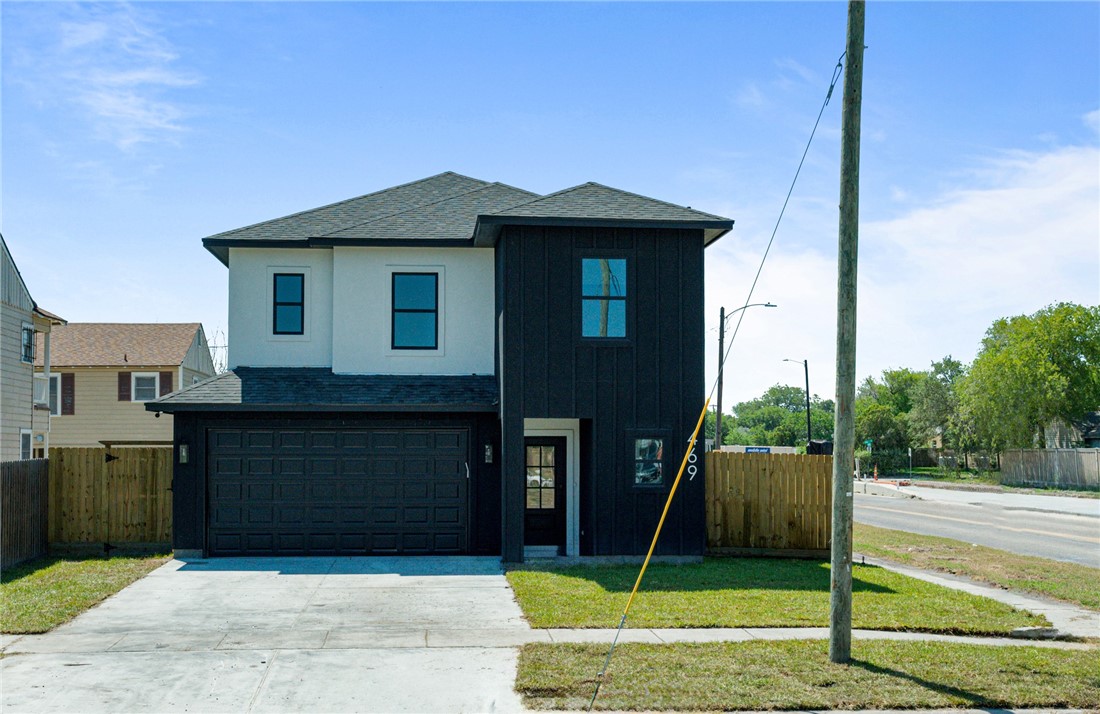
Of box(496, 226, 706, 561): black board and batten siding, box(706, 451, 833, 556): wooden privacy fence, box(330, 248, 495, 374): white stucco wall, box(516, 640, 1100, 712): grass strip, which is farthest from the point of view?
box(330, 248, 495, 374): white stucco wall

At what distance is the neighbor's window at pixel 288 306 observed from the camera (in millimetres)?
19531

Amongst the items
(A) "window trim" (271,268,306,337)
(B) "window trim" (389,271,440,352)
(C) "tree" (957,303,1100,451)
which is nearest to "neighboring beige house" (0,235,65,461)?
(A) "window trim" (271,268,306,337)

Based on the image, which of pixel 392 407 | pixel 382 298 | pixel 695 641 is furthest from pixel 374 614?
pixel 382 298

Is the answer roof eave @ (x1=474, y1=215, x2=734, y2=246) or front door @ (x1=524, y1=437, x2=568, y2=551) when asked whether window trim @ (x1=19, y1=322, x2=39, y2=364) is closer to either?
front door @ (x1=524, y1=437, x2=568, y2=551)

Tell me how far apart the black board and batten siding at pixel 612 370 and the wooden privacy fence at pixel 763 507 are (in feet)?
3.61

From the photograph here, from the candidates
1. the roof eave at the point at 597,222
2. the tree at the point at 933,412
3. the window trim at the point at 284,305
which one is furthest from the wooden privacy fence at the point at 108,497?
the tree at the point at 933,412

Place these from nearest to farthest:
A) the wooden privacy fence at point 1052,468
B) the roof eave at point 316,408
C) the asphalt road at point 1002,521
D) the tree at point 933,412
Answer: the roof eave at point 316,408 → the asphalt road at point 1002,521 → the wooden privacy fence at point 1052,468 → the tree at point 933,412

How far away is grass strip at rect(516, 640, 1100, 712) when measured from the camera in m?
8.52

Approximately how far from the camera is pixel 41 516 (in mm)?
17844

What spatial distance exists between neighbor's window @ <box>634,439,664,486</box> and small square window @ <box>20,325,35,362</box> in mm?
20633

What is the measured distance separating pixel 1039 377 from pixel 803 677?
172ft

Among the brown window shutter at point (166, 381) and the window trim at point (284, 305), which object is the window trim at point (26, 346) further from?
the window trim at point (284, 305)

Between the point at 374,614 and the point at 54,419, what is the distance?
3196 cm

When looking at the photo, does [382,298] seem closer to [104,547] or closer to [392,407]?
[392,407]
